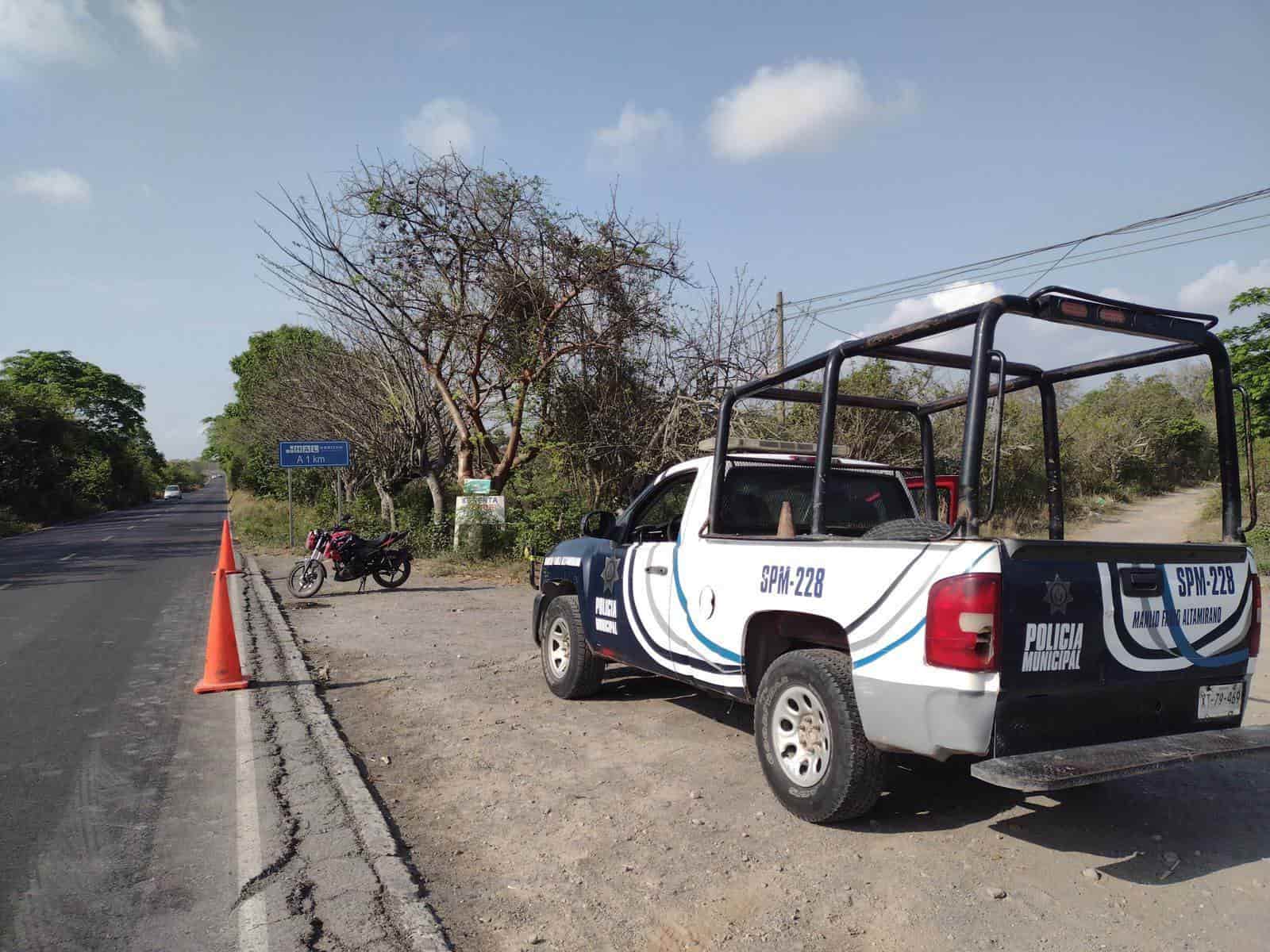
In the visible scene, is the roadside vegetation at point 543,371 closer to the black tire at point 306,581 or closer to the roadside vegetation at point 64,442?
the black tire at point 306,581

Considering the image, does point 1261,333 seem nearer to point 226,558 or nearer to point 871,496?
point 871,496

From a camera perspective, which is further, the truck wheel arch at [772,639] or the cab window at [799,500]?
the cab window at [799,500]

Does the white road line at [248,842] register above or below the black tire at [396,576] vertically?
below

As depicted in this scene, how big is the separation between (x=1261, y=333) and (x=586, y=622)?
16963 millimetres

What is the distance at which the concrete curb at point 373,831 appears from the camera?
3.47 meters

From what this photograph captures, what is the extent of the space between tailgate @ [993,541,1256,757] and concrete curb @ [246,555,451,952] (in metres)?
2.44

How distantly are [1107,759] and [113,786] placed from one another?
5281mm

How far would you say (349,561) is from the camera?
1426 cm

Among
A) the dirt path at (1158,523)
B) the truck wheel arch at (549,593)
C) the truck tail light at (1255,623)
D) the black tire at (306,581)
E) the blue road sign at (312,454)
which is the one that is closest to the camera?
the truck tail light at (1255,623)

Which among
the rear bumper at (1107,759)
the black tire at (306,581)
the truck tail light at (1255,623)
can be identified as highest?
the truck tail light at (1255,623)

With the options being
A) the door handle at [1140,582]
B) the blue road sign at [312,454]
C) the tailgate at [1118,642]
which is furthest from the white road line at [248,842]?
the blue road sign at [312,454]

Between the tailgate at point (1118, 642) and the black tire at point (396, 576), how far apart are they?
12.3 metres

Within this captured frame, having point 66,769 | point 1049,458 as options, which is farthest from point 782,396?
point 66,769

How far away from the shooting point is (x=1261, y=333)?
57.0ft
